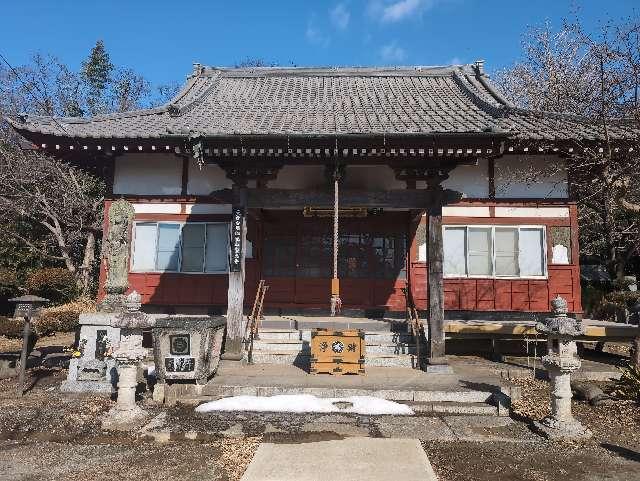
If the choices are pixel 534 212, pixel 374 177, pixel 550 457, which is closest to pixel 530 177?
pixel 534 212

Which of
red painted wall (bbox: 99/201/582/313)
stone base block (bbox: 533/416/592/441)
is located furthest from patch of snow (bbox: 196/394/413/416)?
red painted wall (bbox: 99/201/582/313)

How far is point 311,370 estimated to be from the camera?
8750 mm

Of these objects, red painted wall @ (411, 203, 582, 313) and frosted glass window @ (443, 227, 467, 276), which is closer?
red painted wall @ (411, 203, 582, 313)

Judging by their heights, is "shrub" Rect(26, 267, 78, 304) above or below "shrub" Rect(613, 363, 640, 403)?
above

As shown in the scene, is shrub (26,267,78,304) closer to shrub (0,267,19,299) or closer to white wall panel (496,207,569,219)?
shrub (0,267,19,299)

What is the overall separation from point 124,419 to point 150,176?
7531mm

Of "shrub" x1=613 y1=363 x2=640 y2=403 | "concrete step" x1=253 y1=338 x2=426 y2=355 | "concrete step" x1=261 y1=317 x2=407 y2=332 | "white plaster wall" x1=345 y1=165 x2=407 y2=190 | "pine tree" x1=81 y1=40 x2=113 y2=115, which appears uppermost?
"pine tree" x1=81 y1=40 x2=113 y2=115

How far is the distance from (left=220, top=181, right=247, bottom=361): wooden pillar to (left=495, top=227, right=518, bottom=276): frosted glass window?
23.1 feet

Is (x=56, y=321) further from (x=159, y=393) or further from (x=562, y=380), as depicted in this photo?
(x=562, y=380)

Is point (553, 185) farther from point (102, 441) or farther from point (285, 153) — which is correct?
point (102, 441)

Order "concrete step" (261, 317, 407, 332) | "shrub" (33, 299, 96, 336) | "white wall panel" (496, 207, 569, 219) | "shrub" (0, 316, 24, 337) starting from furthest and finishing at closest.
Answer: "shrub" (33, 299, 96, 336) → "white wall panel" (496, 207, 569, 219) → "shrub" (0, 316, 24, 337) → "concrete step" (261, 317, 407, 332)

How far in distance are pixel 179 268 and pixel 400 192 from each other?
21.9ft

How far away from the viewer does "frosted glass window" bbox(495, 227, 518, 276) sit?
11.8 m

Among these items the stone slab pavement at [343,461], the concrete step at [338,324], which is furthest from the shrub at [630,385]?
the stone slab pavement at [343,461]
